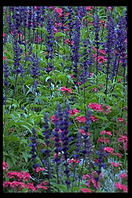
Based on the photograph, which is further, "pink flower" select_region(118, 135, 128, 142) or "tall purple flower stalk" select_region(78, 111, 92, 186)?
"pink flower" select_region(118, 135, 128, 142)

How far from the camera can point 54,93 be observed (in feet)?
20.7

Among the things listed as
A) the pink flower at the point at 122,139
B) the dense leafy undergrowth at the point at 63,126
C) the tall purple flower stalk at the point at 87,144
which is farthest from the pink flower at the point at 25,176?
the pink flower at the point at 122,139

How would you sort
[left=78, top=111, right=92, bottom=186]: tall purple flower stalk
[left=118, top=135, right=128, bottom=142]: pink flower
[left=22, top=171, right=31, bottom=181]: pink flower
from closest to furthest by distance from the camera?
[left=78, top=111, right=92, bottom=186]: tall purple flower stalk
[left=22, top=171, right=31, bottom=181]: pink flower
[left=118, top=135, right=128, bottom=142]: pink flower

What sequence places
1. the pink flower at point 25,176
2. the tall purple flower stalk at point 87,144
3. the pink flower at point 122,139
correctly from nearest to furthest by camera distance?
the tall purple flower stalk at point 87,144
the pink flower at point 25,176
the pink flower at point 122,139

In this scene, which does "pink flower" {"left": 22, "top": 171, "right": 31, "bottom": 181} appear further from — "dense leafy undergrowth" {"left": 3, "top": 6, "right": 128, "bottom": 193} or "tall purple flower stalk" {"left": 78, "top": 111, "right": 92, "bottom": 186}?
"tall purple flower stalk" {"left": 78, "top": 111, "right": 92, "bottom": 186}

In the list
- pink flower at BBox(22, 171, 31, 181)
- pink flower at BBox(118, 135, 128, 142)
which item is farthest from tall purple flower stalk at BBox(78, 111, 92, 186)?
pink flower at BBox(22, 171, 31, 181)

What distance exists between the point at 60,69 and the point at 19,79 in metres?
0.73

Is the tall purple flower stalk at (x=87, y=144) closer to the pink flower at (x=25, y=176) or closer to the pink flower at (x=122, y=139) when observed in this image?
the pink flower at (x=122, y=139)

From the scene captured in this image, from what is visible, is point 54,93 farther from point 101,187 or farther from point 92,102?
point 101,187

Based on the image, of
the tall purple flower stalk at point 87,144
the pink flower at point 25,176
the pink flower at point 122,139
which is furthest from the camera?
the pink flower at point 122,139

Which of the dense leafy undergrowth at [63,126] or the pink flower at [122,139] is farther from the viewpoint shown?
the pink flower at [122,139]
